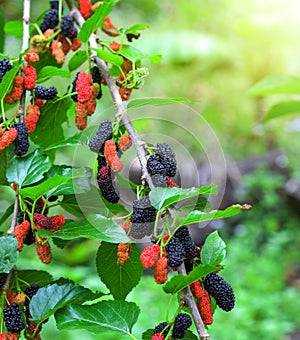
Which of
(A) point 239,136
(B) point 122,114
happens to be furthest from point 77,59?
(A) point 239,136

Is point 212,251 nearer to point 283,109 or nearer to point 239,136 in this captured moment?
point 283,109

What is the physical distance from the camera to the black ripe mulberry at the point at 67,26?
73cm

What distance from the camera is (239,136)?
15.7 ft

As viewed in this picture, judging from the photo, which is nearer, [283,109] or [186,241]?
[186,241]

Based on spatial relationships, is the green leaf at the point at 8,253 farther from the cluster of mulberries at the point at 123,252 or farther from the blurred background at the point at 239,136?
the blurred background at the point at 239,136

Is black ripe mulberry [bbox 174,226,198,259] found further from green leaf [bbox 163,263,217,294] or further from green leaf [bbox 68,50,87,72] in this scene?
green leaf [bbox 68,50,87,72]

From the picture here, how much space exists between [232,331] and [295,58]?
3.55m

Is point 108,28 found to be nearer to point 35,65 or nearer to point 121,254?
point 35,65

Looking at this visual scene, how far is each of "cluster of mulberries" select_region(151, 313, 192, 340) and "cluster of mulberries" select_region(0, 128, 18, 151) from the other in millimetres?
266

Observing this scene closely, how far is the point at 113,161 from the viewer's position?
545 mm

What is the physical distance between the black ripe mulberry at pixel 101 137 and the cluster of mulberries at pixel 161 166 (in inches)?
2.5

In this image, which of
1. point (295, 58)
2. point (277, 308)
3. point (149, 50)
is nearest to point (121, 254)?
point (277, 308)

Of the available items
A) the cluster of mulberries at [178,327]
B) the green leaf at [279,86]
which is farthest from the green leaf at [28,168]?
the green leaf at [279,86]

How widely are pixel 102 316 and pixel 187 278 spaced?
110 millimetres
